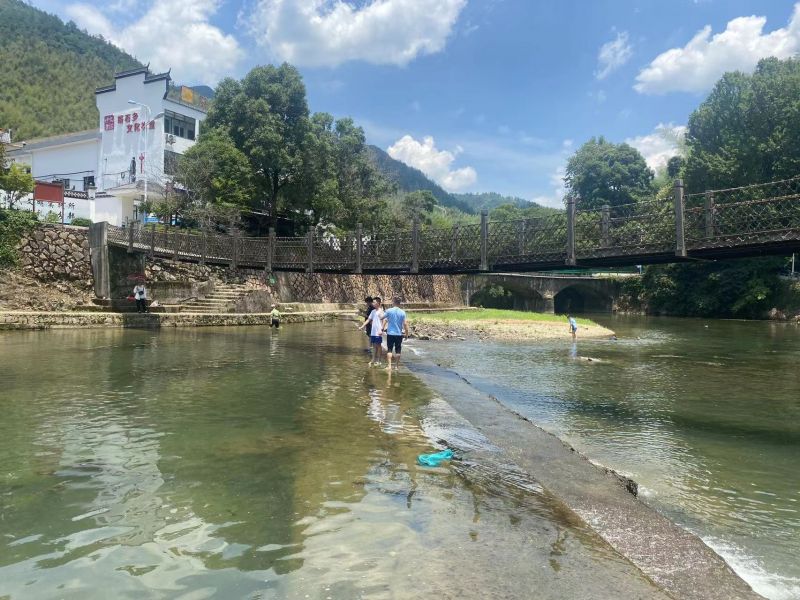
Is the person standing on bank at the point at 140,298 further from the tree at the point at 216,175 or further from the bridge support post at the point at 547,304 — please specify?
the bridge support post at the point at 547,304

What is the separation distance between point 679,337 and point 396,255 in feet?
62.6

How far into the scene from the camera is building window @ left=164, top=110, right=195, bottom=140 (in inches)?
1722

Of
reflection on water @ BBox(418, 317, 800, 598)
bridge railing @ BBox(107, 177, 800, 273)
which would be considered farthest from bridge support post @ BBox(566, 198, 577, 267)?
reflection on water @ BBox(418, 317, 800, 598)

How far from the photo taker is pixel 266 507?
475 centimetres

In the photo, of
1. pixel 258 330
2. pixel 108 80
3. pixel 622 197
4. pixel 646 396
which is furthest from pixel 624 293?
pixel 108 80

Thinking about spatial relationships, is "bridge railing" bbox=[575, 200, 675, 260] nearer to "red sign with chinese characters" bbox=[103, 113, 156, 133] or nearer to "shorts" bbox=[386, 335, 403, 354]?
"shorts" bbox=[386, 335, 403, 354]

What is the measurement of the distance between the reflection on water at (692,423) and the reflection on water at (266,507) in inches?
68.3

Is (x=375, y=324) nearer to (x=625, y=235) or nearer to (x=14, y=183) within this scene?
(x=625, y=235)

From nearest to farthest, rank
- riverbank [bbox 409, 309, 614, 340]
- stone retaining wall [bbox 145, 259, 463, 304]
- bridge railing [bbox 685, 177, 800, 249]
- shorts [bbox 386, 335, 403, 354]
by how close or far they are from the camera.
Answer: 1. bridge railing [bbox 685, 177, 800, 249]
2. shorts [bbox 386, 335, 403, 354]
3. riverbank [bbox 409, 309, 614, 340]
4. stone retaining wall [bbox 145, 259, 463, 304]

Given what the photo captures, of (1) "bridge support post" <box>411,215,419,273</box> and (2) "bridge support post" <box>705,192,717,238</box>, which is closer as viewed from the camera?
(2) "bridge support post" <box>705,192,717,238</box>

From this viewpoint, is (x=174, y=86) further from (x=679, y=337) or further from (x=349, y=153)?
(x=679, y=337)

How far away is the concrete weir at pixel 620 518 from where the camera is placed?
12.8ft

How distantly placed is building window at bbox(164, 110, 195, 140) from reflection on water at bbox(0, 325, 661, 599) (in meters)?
39.9

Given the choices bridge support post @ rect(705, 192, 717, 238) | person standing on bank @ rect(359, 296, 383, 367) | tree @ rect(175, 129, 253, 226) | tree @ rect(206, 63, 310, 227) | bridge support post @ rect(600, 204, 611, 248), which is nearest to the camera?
bridge support post @ rect(705, 192, 717, 238)
